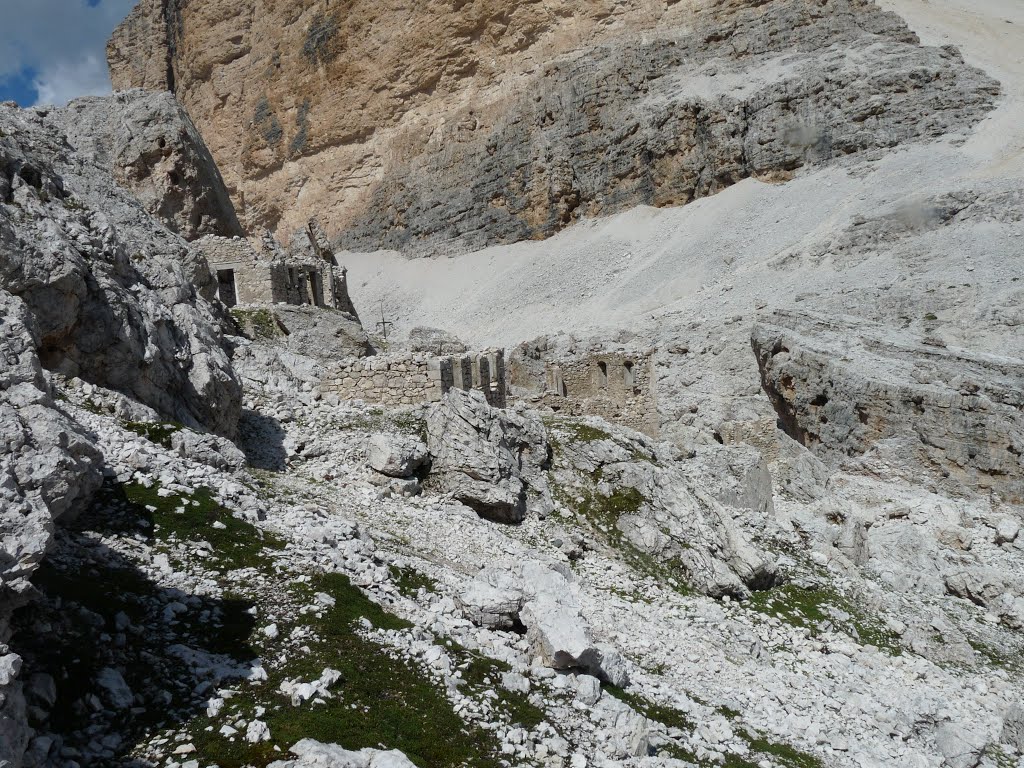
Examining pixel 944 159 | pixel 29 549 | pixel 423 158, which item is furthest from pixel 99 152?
pixel 423 158

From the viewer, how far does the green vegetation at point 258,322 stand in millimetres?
24297

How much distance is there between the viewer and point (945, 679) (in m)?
14.9

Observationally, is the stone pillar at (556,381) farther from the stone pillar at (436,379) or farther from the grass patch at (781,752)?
the grass patch at (781,752)

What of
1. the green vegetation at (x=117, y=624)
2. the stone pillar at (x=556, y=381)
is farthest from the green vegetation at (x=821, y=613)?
the green vegetation at (x=117, y=624)

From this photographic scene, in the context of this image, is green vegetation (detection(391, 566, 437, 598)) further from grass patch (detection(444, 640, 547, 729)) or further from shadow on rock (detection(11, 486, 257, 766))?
shadow on rock (detection(11, 486, 257, 766))

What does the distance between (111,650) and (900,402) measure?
92.1ft

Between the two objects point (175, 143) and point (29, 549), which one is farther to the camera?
point (175, 143)

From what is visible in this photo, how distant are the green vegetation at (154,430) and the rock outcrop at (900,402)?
25.1m

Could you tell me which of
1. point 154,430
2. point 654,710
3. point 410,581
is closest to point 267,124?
point 154,430

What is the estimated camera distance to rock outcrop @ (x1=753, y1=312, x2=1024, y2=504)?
26.2 m

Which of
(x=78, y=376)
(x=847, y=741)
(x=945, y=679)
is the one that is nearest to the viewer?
(x=847, y=741)

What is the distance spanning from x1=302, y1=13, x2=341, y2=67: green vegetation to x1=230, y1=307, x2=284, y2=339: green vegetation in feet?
294

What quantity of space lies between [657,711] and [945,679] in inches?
336

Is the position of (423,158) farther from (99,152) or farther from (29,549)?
(29,549)
